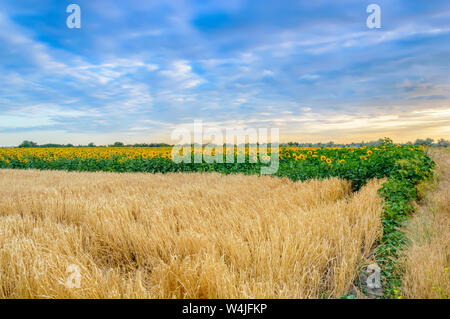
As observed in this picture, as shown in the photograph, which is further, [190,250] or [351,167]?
→ [351,167]

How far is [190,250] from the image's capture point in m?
3.25

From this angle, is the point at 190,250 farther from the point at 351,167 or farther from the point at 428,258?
the point at 351,167

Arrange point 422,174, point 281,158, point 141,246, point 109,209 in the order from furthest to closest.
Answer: point 281,158, point 422,174, point 109,209, point 141,246

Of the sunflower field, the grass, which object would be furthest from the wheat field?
the grass

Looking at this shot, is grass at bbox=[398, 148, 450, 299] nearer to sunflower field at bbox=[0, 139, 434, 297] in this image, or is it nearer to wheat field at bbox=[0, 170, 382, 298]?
sunflower field at bbox=[0, 139, 434, 297]

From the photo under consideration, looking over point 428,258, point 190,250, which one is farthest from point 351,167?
point 190,250

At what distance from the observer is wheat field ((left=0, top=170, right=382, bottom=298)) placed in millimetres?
2482

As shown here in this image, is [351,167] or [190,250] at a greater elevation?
[351,167]

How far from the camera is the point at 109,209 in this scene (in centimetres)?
469

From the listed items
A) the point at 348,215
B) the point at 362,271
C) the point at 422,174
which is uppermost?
the point at 422,174
